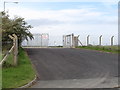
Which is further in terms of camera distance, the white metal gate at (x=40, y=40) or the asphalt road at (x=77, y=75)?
the white metal gate at (x=40, y=40)

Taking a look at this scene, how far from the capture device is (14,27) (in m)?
32.3

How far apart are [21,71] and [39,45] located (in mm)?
34325

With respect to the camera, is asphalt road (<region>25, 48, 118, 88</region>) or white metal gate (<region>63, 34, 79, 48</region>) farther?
white metal gate (<region>63, 34, 79, 48</region>)

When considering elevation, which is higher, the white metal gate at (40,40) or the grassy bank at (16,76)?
the white metal gate at (40,40)

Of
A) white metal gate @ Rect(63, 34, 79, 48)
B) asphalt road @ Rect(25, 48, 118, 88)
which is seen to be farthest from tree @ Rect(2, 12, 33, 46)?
white metal gate @ Rect(63, 34, 79, 48)

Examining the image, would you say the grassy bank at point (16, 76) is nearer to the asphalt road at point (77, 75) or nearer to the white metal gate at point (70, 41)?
the asphalt road at point (77, 75)

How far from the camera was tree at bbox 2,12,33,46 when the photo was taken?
30083mm

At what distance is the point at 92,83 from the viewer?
51.6 feet

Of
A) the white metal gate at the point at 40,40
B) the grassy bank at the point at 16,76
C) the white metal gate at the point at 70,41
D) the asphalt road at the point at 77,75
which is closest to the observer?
the grassy bank at the point at 16,76

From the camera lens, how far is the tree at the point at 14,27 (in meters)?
30.1

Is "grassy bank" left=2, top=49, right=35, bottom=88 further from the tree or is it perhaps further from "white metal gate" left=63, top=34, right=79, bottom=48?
"white metal gate" left=63, top=34, right=79, bottom=48

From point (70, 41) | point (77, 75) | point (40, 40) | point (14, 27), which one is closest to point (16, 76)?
point (77, 75)

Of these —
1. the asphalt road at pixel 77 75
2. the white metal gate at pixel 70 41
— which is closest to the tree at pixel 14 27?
the asphalt road at pixel 77 75

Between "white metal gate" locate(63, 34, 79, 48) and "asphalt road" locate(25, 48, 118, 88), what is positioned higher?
"white metal gate" locate(63, 34, 79, 48)
